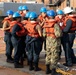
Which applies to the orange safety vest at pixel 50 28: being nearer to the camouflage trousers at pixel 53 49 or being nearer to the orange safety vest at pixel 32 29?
the camouflage trousers at pixel 53 49

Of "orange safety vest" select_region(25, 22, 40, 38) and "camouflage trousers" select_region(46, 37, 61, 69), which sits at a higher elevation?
"orange safety vest" select_region(25, 22, 40, 38)

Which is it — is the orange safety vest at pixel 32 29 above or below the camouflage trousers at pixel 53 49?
above

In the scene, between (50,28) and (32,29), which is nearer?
(50,28)

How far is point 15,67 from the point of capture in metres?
9.60

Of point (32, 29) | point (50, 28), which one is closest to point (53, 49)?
point (50, 28)

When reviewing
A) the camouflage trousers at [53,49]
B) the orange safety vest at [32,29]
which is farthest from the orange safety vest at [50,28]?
the orange safety vest at [32,29]

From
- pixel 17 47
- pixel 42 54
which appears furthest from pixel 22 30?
pixel 42 54

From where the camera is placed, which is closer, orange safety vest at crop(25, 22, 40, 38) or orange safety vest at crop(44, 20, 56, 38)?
orange safety vest at crop(44, 20, 56, 38)

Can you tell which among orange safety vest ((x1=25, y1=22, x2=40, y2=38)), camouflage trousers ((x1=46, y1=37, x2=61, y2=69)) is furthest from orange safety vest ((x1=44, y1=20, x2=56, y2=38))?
orange safety vest ((x1=25, y1=22, x2=40, y2=38))

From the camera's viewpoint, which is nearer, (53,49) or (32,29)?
(53,49)

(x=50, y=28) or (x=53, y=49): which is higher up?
(x=50, y=28)

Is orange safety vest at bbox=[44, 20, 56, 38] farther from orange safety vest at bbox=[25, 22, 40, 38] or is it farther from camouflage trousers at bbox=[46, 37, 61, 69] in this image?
orange safety vest at bbox=[25, 22, 40, 38]

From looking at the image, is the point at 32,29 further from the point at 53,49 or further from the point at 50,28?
the point at 53,49

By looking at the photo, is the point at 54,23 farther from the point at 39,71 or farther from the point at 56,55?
the point at 39,71
